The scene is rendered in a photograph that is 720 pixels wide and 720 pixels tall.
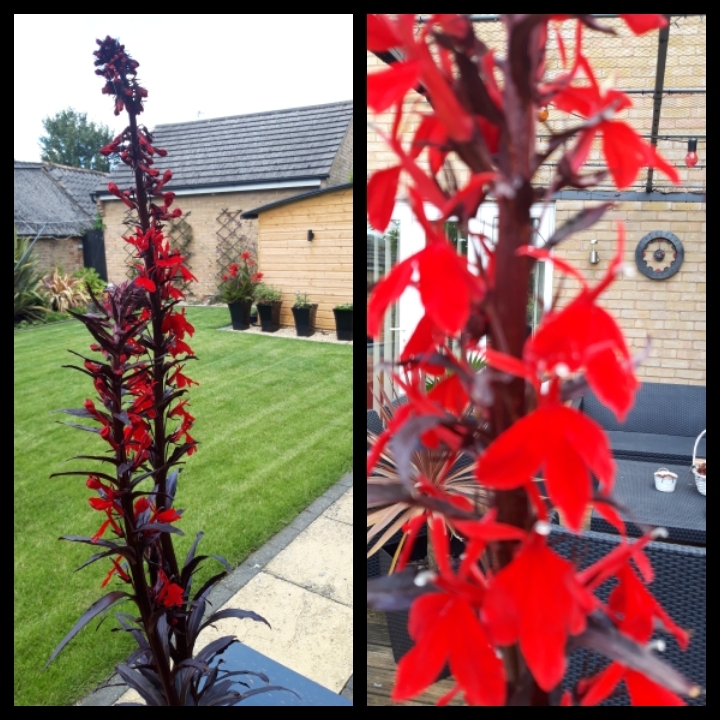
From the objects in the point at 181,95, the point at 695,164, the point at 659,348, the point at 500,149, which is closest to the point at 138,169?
the point at 181,95

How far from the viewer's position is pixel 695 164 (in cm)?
163

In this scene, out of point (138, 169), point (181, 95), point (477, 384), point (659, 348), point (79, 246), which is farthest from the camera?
point (79, 246)

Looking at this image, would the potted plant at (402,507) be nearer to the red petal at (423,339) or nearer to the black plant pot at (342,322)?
the red petal at (423,339)

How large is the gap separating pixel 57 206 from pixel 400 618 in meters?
4.81

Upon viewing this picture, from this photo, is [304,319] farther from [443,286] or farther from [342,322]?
[443,286]

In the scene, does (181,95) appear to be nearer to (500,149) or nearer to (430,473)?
(430,473)

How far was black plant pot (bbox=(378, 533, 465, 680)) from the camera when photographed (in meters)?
0.55

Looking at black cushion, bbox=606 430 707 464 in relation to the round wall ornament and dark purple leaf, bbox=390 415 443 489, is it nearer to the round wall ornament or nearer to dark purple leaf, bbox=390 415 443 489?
the round wall ornament

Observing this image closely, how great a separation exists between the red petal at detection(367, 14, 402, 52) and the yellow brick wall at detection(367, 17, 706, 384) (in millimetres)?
886

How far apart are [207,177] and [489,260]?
3238mm

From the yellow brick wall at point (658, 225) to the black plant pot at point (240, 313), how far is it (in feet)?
9.21

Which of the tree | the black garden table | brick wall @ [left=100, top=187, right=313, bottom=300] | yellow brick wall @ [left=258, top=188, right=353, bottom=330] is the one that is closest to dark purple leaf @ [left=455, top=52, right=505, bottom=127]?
the black garden table

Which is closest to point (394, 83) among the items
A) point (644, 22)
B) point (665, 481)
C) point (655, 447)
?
point (644, 22)
